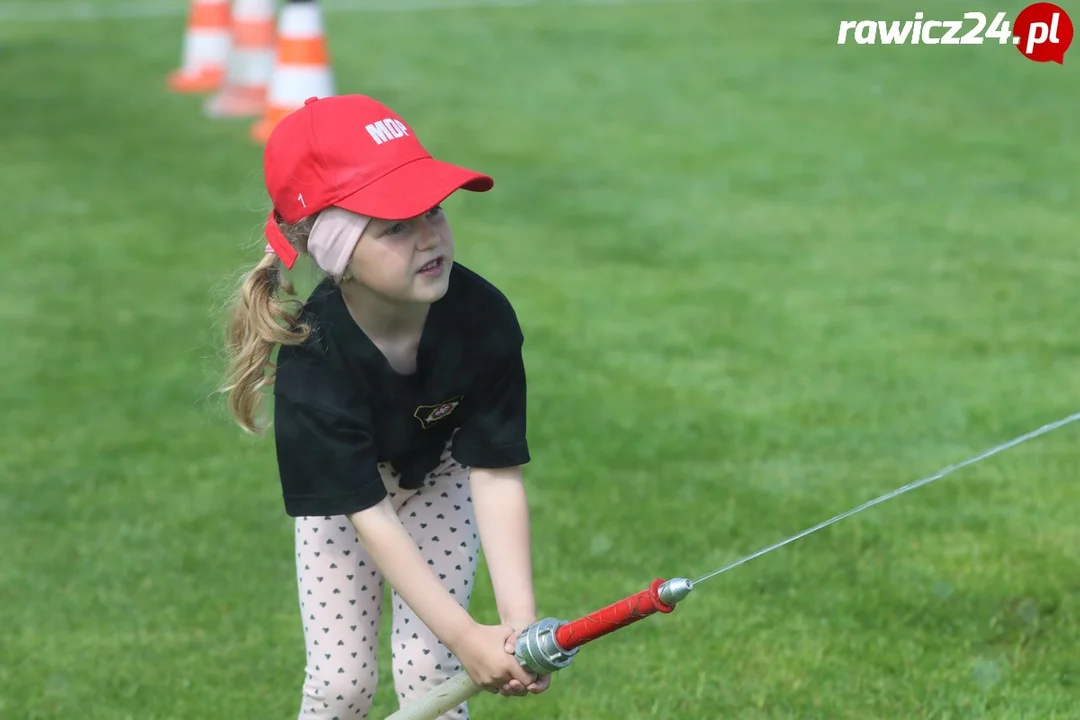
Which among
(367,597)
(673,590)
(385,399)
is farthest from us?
(367,597)

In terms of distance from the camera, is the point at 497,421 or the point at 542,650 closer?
the point at 542,650

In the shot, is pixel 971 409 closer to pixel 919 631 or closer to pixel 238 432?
pixel 919 631

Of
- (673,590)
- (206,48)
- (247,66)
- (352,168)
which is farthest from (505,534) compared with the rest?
(206,48)

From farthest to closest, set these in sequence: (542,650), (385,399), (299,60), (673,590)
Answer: (299,60)
(385,399)
(542,650)
(673,590)

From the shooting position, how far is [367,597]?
3707mm

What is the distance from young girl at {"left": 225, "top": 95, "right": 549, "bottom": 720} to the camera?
320 cm

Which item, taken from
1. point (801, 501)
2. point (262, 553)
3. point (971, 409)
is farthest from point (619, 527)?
point (971, 409)

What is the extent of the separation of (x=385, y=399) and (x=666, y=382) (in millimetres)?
3508

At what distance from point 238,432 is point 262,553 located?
1251mm

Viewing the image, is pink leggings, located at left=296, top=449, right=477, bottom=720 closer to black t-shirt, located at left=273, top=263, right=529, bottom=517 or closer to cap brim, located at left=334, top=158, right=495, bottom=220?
black t-shirt, located at left=273, top=263, right=529, bottom=517

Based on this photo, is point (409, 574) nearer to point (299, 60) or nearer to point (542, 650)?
point (542, 650)

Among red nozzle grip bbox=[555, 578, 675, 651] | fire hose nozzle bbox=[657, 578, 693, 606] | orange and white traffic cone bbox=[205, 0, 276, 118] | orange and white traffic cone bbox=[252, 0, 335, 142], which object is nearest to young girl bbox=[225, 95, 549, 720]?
red nozzle grip bbox=[555, 578, 675, 651]

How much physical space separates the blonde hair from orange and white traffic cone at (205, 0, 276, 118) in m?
9.08

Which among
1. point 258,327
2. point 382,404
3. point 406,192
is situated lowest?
point 382,404
